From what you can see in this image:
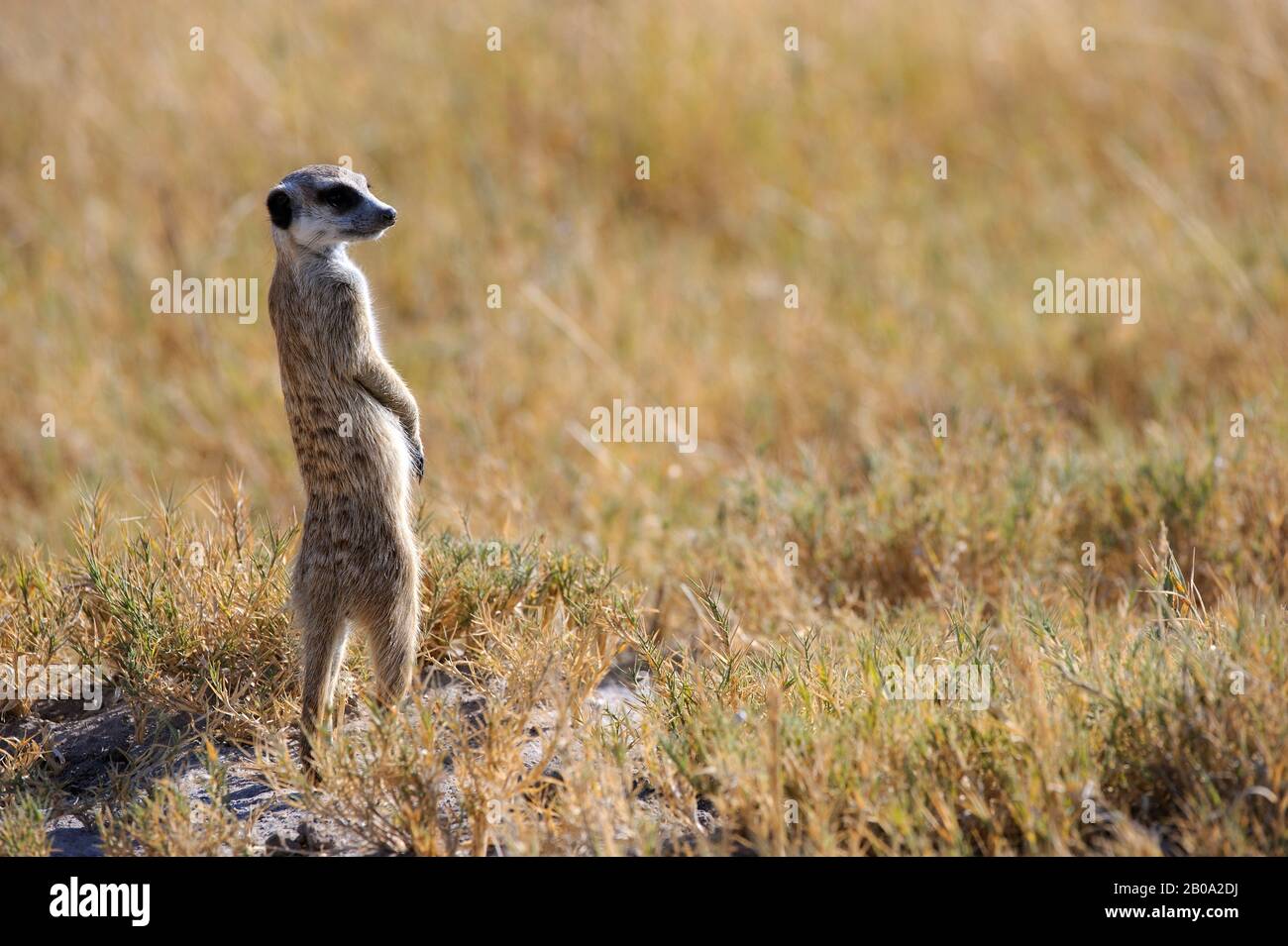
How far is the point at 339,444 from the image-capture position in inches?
134

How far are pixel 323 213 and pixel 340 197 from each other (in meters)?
0.06

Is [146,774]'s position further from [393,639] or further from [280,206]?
[280,206]

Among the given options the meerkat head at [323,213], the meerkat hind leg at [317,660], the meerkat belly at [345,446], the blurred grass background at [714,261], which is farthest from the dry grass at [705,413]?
the meerkat head at [323,213]

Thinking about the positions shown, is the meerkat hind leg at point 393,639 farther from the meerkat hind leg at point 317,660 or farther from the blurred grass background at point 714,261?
the blurred grass background at point 714,261

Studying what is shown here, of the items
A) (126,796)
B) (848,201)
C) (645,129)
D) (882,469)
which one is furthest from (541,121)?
(126,796)

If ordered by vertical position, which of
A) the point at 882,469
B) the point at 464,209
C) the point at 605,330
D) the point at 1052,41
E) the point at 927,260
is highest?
the point at 1052,41

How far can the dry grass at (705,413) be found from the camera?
308 cm

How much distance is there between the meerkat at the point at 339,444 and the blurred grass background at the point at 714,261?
4.38 ft

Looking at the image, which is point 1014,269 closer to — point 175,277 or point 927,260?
point 927,260

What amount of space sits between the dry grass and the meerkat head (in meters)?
0.92

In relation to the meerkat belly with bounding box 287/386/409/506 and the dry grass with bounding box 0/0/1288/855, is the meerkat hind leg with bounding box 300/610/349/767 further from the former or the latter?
the meerkat belly with bounding box 287/386/409/506

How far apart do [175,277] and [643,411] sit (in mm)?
2733

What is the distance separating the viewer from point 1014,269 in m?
7.44

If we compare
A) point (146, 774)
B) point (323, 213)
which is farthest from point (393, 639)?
point (323, 213)
